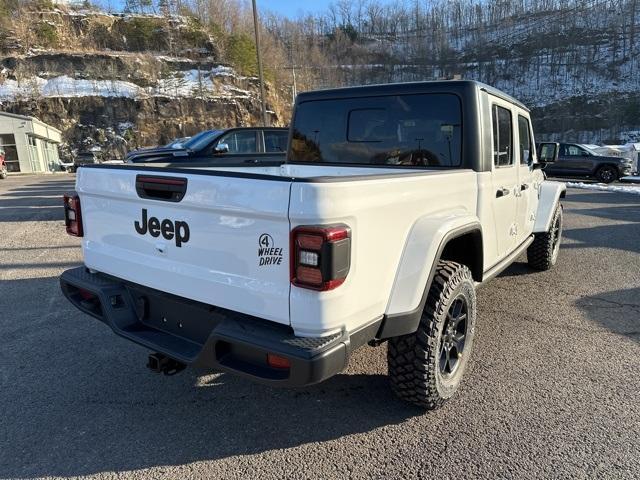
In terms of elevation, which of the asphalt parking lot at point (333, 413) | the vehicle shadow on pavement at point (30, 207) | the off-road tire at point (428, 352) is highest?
the vehicle shadow on pavement at point (30, 207)

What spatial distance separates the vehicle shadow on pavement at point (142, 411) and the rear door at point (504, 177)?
151 cm

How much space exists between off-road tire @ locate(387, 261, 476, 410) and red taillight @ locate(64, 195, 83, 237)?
2285 mm

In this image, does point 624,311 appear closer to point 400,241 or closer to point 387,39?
point 400,241

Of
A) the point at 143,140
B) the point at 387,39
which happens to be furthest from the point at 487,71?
the point at 143,140

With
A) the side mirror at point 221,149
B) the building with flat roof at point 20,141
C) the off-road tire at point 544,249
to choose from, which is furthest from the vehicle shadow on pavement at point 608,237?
the building with flat roof at point 20,141

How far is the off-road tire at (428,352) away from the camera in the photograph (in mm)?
2623

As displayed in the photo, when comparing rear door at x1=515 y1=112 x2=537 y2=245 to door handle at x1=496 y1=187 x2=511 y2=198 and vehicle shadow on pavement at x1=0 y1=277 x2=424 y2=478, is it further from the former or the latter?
vehicle shadow on pavement at x1=0 y1=277 x2=424 y2=478

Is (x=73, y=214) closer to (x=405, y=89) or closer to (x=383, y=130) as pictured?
(x=383, y=130)

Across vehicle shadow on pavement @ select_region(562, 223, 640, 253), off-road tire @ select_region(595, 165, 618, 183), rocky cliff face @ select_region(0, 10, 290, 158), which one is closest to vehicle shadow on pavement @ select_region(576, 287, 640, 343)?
vehicle shadow on pavement @ select_region(562, 223, 640, 253)

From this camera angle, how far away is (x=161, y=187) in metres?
2.47

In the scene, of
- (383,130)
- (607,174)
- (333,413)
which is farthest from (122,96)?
(333,413)

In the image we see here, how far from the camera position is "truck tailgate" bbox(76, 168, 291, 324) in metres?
2.09

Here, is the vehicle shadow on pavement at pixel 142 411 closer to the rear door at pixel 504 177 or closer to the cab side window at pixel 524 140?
the rear door at pixel 504 177

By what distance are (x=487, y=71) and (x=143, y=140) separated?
66703mm
